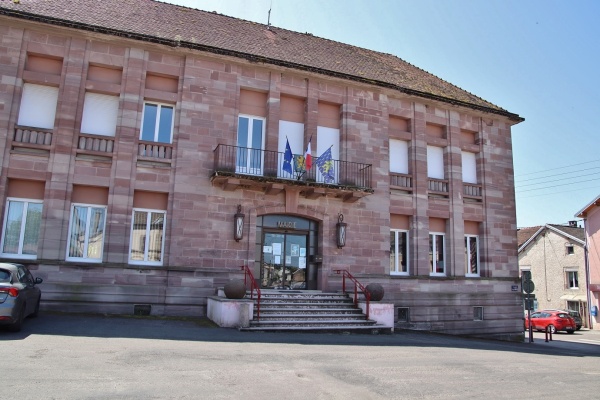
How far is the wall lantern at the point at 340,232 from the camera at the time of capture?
1745 cm

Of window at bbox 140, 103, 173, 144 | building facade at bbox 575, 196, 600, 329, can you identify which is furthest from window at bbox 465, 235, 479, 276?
building facade at bbox 575, 196, 600, 329

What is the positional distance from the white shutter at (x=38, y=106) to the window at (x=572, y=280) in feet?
129

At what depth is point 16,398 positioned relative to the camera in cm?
578

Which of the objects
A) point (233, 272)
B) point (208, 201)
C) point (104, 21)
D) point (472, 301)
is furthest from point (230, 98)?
point (472, 301)

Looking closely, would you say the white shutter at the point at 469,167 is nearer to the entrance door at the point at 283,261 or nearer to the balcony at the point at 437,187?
the balcony at the point at 437,187

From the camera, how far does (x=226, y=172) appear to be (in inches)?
616

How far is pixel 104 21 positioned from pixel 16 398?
14.1 m

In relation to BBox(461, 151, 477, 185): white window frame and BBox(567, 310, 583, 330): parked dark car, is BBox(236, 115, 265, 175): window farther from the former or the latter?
BBox(567, 310, 583, 330): parked dark car

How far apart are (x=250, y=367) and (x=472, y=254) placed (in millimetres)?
14961

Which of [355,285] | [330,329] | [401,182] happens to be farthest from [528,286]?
[330,329]

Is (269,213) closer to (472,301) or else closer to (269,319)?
(269,319)

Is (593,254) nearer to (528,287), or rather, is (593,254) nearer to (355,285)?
(528,287)

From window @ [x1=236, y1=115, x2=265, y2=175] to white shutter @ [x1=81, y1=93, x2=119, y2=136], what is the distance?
428cm

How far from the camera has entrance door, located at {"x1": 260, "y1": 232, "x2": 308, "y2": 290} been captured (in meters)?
17.0
